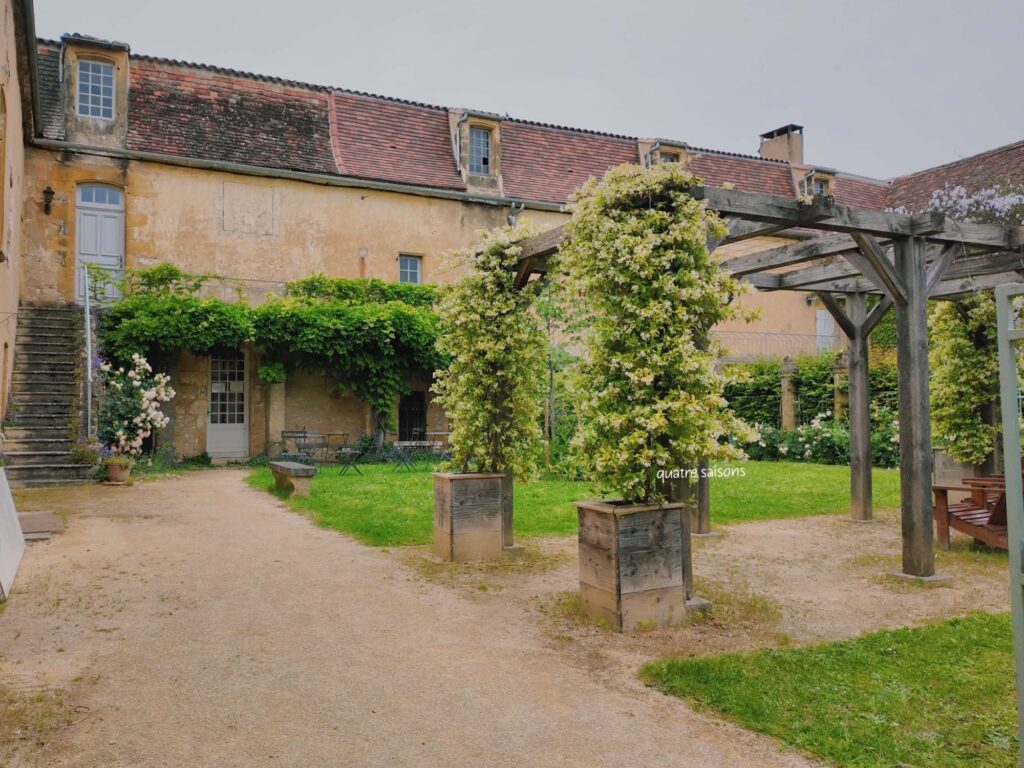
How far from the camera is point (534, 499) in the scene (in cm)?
1098

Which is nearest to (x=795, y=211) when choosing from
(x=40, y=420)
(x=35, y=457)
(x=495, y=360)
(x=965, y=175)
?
(x=495, y=360)

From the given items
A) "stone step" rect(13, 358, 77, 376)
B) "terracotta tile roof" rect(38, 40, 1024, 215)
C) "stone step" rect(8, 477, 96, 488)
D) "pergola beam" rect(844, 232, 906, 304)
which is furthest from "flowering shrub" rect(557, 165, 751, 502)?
"terracotta tile roof" rect(38, 40, 1024, 215)

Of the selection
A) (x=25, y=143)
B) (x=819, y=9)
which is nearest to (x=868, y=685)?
(x=819, y=9)

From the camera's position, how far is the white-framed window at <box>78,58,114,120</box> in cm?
1664

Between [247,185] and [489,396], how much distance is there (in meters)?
12.4

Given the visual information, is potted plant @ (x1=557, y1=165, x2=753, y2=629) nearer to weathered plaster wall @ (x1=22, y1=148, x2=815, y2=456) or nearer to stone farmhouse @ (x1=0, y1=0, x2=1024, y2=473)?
stone farmhouse @ (x1=0, y1=0, x2=1024, y2=473)

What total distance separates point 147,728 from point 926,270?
6650 millimetres

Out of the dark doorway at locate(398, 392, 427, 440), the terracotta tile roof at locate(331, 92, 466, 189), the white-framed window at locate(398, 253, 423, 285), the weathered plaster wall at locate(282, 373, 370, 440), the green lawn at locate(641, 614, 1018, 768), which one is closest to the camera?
the green lawn at locate(641, 614, 1018, 768)

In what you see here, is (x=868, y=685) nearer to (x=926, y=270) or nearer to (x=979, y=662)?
(x=979, y=662)

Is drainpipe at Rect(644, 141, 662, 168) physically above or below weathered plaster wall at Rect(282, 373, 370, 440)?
above

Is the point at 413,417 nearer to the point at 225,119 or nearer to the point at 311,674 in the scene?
the point at 225,119

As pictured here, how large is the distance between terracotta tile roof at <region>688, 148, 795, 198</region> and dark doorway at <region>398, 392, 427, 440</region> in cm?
1013

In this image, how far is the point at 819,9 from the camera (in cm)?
1032

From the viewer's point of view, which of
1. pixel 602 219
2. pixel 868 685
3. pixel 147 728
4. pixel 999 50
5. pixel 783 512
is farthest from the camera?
pixel 999 50
